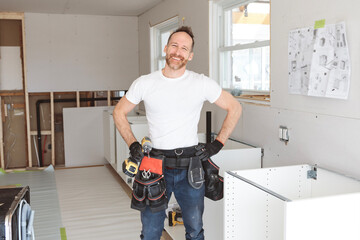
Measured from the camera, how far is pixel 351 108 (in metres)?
2.31

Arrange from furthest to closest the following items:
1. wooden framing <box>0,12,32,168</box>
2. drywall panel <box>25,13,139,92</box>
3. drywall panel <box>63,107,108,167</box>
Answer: drywall panel <box>63,107,108,167</box>, drywall panel <box>25,13,139,92</box>, wooden framing <box>0,12,32,168</box>

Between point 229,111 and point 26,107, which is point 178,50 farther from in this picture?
point 26,107

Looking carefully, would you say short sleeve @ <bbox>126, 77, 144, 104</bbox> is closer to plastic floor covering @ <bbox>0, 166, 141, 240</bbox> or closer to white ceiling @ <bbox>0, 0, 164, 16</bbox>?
plastic floor covering @ <bbox>0, 166, 141, 240</bbox>

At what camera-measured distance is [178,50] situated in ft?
7.78

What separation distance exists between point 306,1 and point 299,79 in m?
0.50

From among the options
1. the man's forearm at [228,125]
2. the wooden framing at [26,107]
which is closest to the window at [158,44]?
the wooden framing at [26,107]

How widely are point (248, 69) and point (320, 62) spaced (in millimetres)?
1286

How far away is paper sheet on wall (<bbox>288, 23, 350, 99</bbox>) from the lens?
2.33m

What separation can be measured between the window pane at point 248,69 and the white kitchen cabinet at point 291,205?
3.80ft

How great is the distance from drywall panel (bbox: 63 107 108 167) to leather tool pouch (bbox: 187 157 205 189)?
15.1ft

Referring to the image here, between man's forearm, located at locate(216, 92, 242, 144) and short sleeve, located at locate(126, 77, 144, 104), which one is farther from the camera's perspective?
man's forearm, located at locate(216, 92, 242, 144)

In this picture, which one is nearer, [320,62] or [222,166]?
[320,62]

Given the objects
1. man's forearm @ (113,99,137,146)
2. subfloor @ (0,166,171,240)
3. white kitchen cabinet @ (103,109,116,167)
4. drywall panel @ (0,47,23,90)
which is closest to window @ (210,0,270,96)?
man's forearm @ (113,99,137,146)

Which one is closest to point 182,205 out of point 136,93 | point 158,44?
point 136,93
